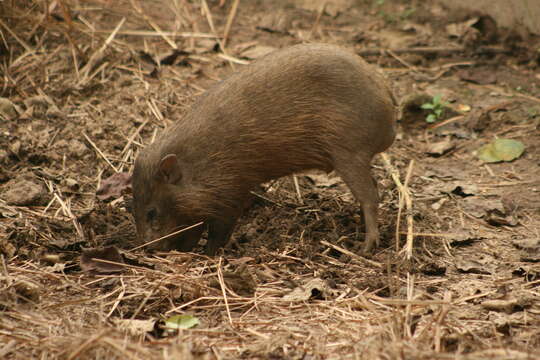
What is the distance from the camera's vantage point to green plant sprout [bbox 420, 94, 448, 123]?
6.38 meters

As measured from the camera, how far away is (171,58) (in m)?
6.86

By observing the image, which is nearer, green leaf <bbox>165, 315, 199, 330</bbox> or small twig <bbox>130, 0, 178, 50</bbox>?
green leaf <bbox>165, 315, 199, 330</bbox>

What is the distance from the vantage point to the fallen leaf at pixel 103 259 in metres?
3.93

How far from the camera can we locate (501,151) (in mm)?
5789

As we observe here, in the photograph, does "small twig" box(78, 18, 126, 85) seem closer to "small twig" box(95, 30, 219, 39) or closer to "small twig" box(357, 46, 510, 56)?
"small twig" box(95, 30, 219, 39)

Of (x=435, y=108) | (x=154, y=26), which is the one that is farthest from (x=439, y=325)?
(x=154, y=26)

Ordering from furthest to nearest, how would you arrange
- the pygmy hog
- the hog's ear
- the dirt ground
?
the pygmy hog < the hog's ear < the dirt ground

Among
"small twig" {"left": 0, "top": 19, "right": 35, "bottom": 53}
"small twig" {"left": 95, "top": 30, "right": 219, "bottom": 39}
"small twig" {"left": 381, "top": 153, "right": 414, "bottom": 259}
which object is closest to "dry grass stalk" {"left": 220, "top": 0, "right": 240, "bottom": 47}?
"small twig" {"left": 95, "top": 30, "right": 219, "bottom": 39}

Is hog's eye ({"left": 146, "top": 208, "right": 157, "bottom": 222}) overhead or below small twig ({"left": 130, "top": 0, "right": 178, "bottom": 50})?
below

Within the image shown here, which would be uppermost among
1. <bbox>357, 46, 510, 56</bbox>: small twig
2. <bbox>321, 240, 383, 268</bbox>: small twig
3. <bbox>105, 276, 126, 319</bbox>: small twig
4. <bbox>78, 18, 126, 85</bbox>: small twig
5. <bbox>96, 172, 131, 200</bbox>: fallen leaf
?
<bbox>78, 18, 126, 85</bbox>: small twig

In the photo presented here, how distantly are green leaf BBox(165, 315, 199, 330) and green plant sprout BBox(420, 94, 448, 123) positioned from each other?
3.78 m

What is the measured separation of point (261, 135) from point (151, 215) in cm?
99

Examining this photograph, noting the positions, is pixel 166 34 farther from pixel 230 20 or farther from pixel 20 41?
pixel 20 41

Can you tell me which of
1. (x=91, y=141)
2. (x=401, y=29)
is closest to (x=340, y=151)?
(x=91, y=141)
